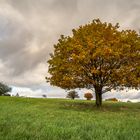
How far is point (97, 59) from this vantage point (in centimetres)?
5216

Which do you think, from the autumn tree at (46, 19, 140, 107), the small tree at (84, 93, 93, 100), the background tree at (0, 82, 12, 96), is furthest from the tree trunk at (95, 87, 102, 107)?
the small tree at (84, 93, 93, 100)

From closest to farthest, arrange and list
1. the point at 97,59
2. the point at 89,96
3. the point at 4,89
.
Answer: the point at 97,59, the point at 4,89, the point at 89,96

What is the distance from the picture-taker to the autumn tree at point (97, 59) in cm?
5100

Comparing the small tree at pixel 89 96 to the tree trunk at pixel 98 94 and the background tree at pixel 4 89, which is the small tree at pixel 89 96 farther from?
the tree trunk at pixel 98 94

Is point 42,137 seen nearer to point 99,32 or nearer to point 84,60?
point 84,60

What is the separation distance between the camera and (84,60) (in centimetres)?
5062

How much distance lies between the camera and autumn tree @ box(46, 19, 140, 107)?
2008 inches

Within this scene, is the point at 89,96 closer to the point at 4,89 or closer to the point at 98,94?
the point at 4,89

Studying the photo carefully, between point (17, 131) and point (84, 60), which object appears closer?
point (17, 131)

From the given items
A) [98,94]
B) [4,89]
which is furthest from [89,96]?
[98,94]

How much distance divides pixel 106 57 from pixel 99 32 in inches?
203

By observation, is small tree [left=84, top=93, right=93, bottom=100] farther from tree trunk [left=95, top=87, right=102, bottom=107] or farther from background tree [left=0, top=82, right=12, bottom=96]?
tree trunk [left=95, top=87, right=102, bottom=107]

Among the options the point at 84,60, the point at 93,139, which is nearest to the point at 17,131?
the point at 93,139

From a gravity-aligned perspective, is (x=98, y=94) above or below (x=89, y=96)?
below
